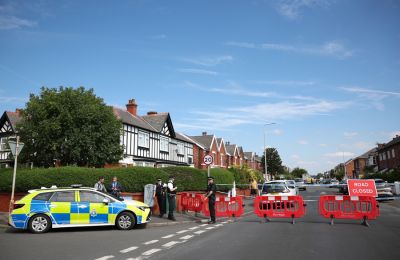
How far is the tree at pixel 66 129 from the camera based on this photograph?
23.7 m

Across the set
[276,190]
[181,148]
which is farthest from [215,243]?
[181,148]

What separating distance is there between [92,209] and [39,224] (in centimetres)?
168

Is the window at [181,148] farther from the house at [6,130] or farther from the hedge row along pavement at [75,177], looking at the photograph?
the hedge row along pavement at [75,177]

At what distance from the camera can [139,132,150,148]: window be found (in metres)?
35.8

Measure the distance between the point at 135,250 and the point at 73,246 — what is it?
1.78m

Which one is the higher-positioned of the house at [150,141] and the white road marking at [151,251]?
the house at [150,141]

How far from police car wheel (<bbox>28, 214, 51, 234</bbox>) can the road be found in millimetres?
323

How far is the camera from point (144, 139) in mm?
36500

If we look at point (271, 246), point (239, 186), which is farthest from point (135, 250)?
point (239, 186)

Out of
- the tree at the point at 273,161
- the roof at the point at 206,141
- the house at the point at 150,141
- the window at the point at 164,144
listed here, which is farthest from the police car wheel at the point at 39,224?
the tree at the point at 273,161

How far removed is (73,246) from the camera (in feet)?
28.7

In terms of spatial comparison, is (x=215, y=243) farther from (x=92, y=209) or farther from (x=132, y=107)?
(x=132, y=107)

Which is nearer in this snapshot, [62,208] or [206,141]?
[62,208]

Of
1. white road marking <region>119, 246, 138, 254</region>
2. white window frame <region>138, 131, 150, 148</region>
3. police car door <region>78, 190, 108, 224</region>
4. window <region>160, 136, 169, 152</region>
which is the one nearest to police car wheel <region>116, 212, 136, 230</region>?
police car door <region>78, 190, 108, 224</region>
